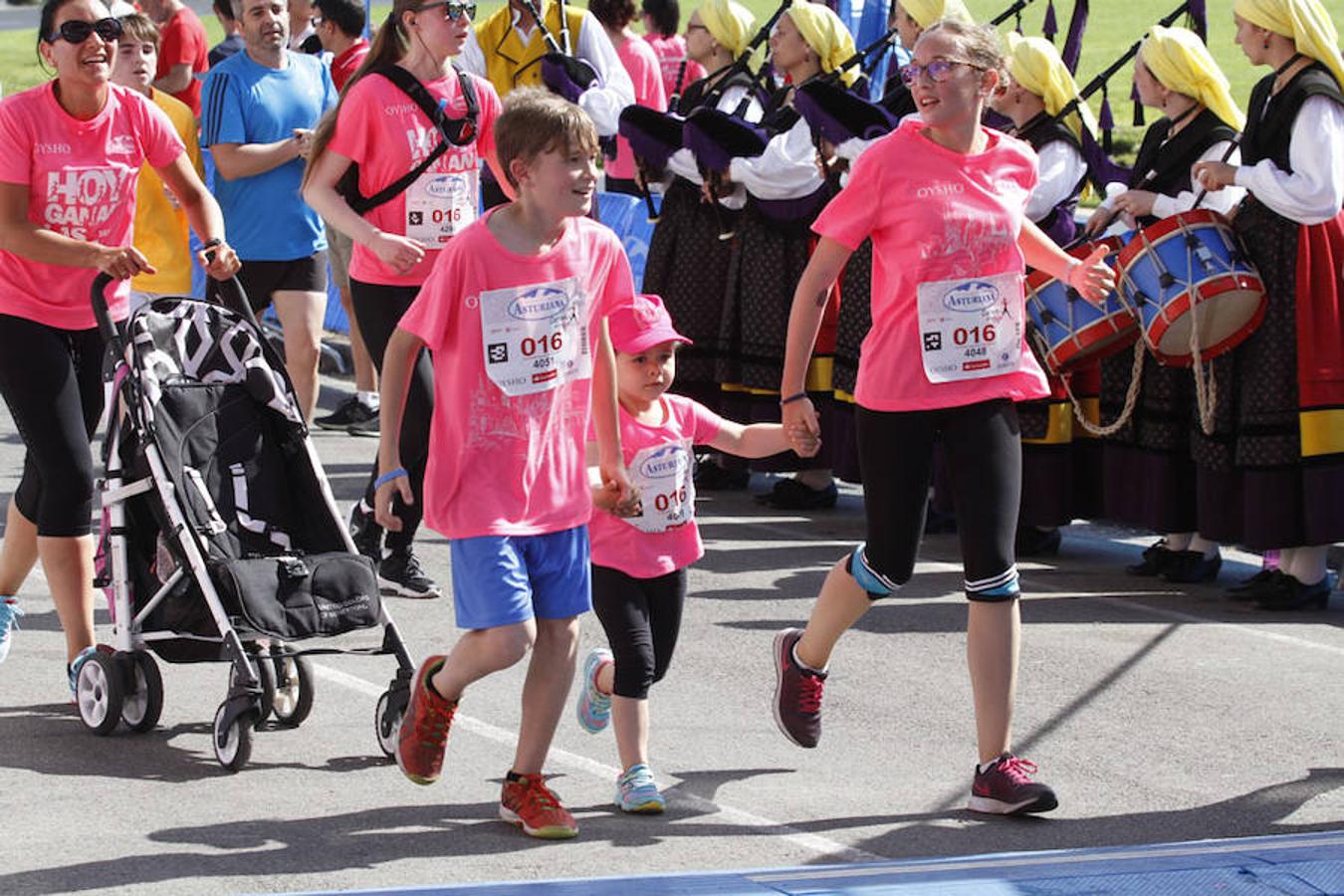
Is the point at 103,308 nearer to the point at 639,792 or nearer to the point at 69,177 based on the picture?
the point at 69,177

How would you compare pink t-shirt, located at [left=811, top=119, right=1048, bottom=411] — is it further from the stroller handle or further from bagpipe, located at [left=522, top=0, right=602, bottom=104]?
bagpipe, located at [left=522, top=0, right=602, bottom=104]

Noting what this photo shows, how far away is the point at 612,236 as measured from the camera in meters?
5.22

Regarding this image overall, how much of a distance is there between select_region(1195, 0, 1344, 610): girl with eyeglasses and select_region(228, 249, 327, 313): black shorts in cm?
362

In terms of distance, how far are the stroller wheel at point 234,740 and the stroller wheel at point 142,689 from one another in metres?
0.35

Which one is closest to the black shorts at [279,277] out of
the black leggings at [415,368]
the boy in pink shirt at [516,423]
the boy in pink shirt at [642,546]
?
the black leggings at [415,368]

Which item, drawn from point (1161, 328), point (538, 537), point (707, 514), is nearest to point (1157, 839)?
point (538, 537)

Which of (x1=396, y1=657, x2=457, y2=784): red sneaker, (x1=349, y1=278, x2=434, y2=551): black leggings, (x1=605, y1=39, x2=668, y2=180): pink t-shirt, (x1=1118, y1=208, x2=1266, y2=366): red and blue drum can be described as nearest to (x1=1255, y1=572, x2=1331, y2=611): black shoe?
(x1=1118, y1=208, x2=1266, y2=366): red and blue drum

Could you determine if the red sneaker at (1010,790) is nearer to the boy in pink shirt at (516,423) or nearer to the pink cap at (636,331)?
the boy in pink shirt at (516,423)

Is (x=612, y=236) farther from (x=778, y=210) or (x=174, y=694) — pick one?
(x=778, y=210)

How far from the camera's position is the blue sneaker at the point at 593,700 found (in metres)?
5.53

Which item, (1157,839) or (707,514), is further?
(707,514)

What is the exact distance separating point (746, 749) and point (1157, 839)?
1175 mm

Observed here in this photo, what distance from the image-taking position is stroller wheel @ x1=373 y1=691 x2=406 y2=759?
5637 mm

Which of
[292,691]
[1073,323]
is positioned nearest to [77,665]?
[292,691]
